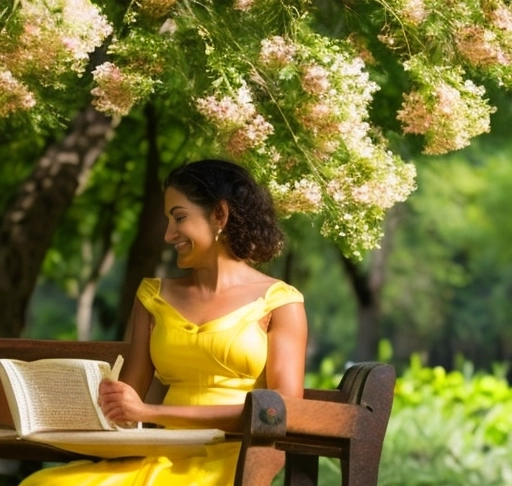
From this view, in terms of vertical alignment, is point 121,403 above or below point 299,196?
below

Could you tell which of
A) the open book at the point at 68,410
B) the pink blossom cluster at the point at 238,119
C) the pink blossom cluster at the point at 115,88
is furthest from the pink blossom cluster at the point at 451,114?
the open book at the point at 68,410

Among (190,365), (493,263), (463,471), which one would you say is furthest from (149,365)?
(493,263)

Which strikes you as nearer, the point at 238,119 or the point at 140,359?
the point at 140,359

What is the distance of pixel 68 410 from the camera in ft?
16.5

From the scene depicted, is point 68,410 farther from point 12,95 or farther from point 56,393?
point 12,95

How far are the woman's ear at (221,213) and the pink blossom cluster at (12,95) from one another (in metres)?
1.14

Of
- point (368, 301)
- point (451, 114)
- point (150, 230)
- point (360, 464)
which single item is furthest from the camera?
point (368, 301)

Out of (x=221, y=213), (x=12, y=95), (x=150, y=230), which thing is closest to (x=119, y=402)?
(x=221, y=213)

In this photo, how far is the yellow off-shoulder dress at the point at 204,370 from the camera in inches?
199

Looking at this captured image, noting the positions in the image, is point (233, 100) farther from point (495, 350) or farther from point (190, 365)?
point (495, 350)

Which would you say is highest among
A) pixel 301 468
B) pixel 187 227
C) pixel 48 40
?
pixel 48 40

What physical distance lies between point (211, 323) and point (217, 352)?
11 centimetres

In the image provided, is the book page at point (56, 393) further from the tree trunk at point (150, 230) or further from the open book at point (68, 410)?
the tree trunk at point (150, 230)

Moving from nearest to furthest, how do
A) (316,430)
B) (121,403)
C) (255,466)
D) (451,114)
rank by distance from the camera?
(255,466)
(121,403)
(316,430)
(451,114)
